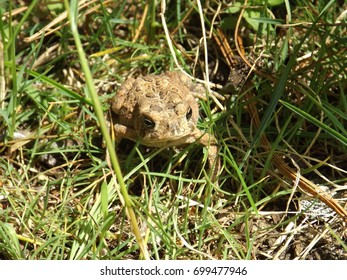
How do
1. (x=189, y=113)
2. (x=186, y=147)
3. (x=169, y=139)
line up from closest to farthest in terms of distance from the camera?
(x=169, y=139), (x=189, y=113), (x=186, y=147)

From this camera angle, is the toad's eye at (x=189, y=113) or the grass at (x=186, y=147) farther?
the toad's eye at (x=189, y=113)

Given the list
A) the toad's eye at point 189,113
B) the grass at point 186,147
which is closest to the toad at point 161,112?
the toad's eye at point 189,113

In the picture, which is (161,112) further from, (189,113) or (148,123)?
(189,113)

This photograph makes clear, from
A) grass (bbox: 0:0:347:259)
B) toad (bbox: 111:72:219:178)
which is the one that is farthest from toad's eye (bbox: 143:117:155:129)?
grass (bbox: 0:0:347:259)

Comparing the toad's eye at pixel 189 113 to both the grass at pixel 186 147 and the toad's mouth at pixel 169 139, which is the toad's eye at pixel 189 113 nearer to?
the toad's mouth at pixel 169 139

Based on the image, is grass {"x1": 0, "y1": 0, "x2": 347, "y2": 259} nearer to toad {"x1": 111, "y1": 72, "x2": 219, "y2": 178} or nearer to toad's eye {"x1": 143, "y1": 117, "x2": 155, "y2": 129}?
toad {"x1": 111, "y1": 72, "x2": 219, "y2": 178}

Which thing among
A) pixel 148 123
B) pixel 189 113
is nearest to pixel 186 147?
pixel 189 113

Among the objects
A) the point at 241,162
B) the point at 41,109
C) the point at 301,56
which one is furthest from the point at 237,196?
the point at 41,109

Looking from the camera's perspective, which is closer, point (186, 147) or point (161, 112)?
point (161, 112)

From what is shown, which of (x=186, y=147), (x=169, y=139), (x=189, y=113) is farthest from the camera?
(x=186, y=147)
